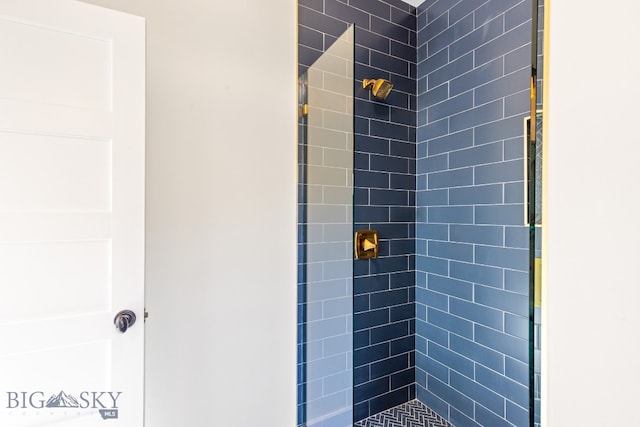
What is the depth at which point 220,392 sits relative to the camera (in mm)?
1449

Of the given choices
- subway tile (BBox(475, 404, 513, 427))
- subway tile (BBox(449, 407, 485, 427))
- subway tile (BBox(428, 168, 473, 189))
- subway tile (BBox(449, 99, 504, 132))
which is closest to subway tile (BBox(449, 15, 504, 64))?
subway tile (BBox(449, 99, 504, 132))

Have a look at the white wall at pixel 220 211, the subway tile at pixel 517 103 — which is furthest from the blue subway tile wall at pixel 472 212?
the white wall at pixel 220 211

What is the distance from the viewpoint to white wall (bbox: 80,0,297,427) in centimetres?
133

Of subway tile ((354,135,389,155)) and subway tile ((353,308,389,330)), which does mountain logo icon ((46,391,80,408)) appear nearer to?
subway tile ((353,308,389,330))

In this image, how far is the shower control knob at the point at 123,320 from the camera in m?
1.07

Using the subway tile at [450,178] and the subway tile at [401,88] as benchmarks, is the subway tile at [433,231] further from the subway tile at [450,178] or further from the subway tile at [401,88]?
the subway tile at [401,88]

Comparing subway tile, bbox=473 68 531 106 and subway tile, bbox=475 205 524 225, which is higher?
subway tile, bbox=473 68 531 106

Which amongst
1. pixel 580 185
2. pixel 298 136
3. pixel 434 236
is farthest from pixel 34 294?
pixel 434 236

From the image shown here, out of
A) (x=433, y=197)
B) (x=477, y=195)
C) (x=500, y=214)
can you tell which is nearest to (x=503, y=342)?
(x=500, y=214)

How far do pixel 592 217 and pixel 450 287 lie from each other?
1451 mm

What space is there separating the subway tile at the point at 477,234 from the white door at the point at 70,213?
1.63 meters

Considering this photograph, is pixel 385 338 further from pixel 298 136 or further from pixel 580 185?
pixel 580 185

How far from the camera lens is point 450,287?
1.83 m

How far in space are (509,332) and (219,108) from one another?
183cm
